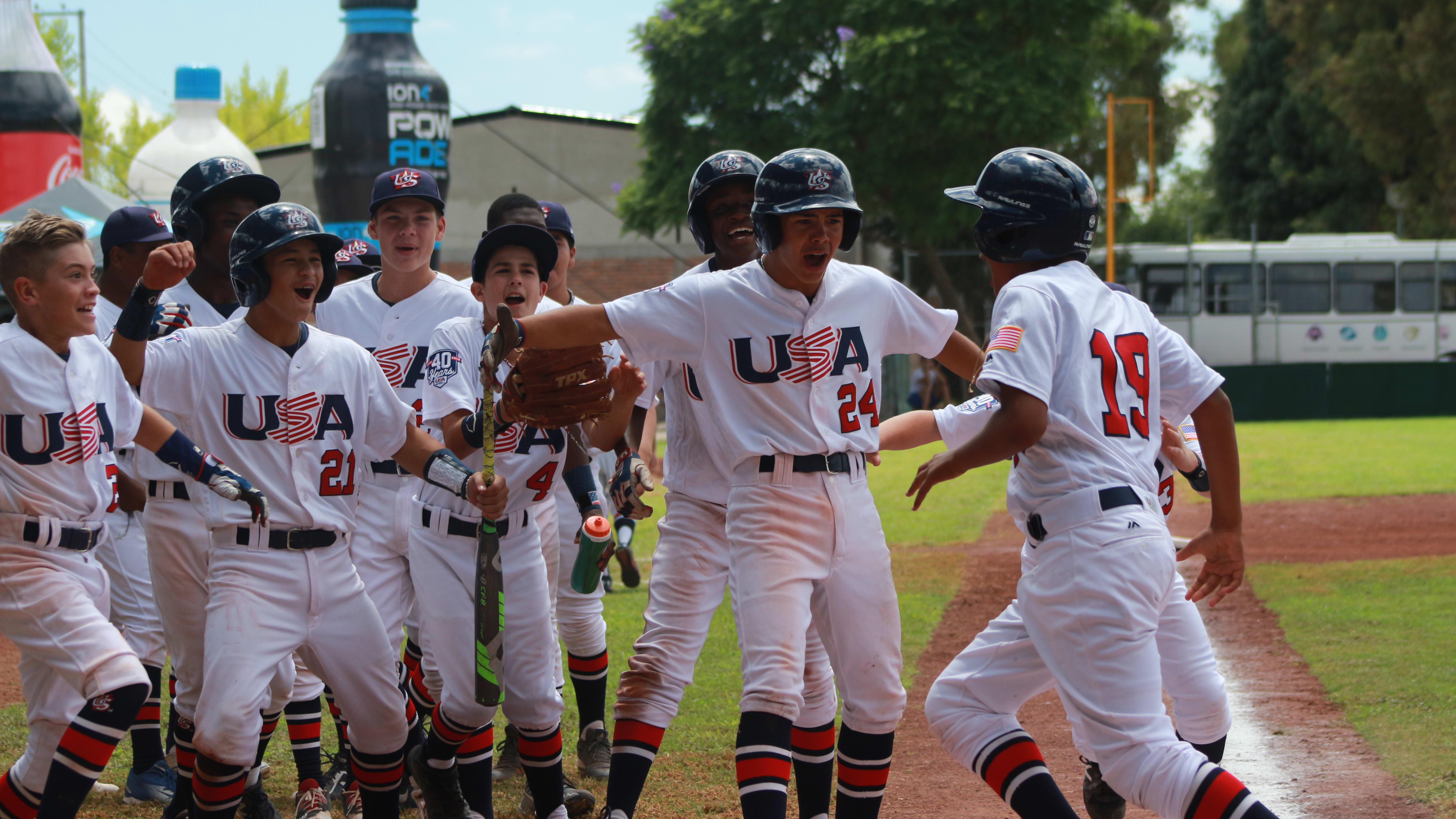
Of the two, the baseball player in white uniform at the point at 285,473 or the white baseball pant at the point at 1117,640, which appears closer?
the white baseball pant at the point at 1117,640

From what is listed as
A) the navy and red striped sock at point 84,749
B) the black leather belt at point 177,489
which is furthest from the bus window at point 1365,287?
the navy and red striped sock at point 84,749

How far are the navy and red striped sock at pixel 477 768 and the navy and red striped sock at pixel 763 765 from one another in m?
1.09

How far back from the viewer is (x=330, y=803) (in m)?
5.21

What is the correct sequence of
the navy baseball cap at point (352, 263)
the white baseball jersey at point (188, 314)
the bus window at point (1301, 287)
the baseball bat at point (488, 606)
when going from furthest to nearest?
the bus window at point (1301, 287)
the navy baseball cap at point (352, 263)
the white baseball jersey at point (188, 314)
the baseball bat at point (488, 606)

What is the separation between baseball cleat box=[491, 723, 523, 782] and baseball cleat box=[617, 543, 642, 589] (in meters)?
0.88

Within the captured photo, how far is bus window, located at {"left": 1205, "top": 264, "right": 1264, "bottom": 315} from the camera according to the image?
3045 centimetres

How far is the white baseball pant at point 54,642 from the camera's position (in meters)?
3.95

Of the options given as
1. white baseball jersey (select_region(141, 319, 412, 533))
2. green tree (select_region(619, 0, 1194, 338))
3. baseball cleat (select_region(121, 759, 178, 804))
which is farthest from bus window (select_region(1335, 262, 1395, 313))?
white baseball jersey (select_region(141, 319, 412, 533))

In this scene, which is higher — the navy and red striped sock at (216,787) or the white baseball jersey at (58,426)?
the white baseball jersey at (58,426)

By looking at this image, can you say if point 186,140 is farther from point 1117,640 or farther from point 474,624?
point 1117,640

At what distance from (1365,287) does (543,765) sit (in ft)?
99.2

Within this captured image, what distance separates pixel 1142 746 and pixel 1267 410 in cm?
2574

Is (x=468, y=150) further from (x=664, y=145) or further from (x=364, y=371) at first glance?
(x=364, y=371)

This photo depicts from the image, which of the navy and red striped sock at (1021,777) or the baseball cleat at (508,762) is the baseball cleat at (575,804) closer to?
the baseball cleat at (508,762)
